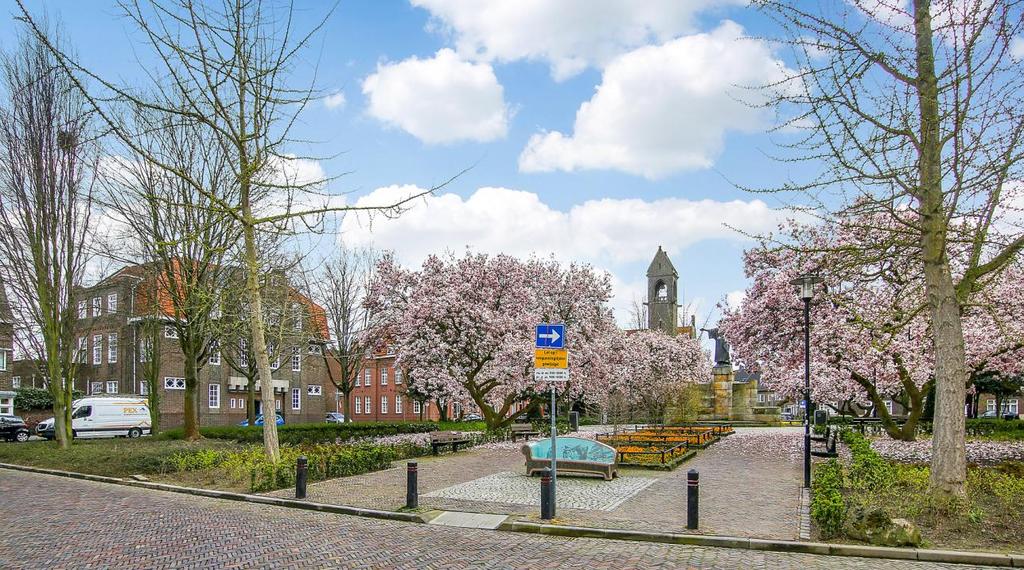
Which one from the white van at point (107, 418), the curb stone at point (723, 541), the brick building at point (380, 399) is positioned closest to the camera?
the curb stone at point (723, 541)

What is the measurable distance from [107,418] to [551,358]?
33.9m

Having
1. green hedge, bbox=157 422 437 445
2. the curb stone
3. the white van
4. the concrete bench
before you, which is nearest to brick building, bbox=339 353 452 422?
the white van

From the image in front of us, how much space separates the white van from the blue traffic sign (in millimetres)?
32760

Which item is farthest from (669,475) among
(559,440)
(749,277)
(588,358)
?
(588,358)

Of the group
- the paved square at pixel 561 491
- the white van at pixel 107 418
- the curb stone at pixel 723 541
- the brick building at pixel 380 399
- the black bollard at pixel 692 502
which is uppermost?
the black bollard at pixel 692 502

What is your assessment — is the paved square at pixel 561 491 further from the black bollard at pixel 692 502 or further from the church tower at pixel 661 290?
the church tower at pixel 661 290

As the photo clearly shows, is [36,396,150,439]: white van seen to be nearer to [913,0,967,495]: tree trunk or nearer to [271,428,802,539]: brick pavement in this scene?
[271,428,802,539]: brick pavement

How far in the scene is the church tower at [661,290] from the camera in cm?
7344

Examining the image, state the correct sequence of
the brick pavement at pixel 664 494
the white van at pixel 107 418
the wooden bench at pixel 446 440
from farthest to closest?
the white van at pixel 107 418
the wooden bench at pixel 446 440
the brick pavement at pixel 664 494

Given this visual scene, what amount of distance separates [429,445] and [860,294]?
1540cm

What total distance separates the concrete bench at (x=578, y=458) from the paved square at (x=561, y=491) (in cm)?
23

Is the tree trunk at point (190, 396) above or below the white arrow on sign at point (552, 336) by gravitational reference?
below

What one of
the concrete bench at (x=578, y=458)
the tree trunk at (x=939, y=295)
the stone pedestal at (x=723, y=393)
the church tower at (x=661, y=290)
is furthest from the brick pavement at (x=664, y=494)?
the church tower at (x=661, y=290)

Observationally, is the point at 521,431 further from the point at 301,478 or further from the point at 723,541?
the point at 723,541
